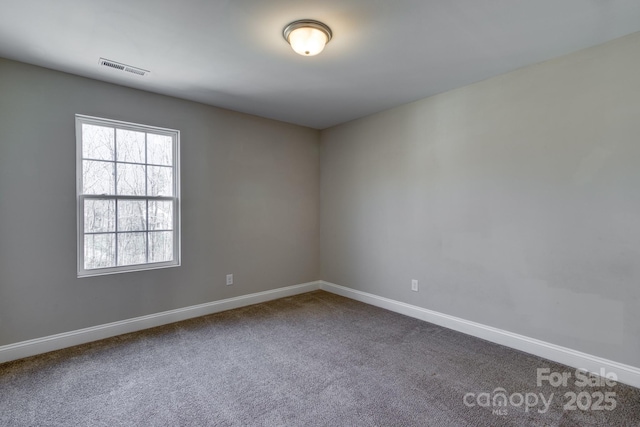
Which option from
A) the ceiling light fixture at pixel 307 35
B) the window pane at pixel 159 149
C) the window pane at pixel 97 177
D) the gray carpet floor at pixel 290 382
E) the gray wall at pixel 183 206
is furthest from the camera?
the window pane at pixel 159 149

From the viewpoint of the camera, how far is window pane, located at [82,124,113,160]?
9.80 feet

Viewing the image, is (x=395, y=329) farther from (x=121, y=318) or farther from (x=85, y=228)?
(x=85, y=228)

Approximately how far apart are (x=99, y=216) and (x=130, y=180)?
0.47 m

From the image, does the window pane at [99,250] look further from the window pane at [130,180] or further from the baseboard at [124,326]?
the baseboard at [124,326]

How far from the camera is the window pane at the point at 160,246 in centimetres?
339

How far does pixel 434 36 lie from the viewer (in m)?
2.27

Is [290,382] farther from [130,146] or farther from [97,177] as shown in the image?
[130,146]

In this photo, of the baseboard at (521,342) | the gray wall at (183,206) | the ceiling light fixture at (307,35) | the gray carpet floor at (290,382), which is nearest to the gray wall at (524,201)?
the baseboard at (521,342)

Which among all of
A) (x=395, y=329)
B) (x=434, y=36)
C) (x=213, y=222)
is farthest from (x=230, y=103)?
(x=395, y=329)

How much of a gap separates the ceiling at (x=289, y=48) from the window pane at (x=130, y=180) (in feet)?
2.81

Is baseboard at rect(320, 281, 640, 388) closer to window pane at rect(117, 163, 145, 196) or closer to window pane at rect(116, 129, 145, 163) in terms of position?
window pane at rect(117, 163, 145, 196)

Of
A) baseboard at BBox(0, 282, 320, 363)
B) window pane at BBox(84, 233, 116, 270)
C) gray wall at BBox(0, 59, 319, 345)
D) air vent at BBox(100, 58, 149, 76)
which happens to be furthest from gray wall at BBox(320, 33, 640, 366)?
window pane at BBox(84, 233, 116, 270)

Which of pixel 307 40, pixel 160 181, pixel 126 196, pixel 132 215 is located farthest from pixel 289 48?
pixel 132 215

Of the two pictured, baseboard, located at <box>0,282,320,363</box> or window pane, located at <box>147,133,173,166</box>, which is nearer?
baseboard, located at <box>0,282,320,363</box>
